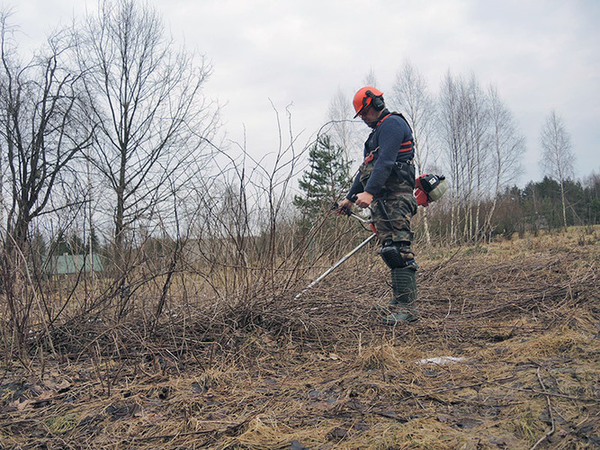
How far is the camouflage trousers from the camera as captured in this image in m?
3.60

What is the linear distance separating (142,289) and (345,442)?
2338 mm

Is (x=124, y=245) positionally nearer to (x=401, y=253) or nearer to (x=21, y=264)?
(x=21, y=264)

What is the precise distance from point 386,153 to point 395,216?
55 cm

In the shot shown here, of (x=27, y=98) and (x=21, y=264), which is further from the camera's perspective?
(x=27, y=98)

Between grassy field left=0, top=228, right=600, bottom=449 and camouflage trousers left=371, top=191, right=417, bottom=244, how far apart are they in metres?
0.62

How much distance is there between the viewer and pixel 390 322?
333 centimetres

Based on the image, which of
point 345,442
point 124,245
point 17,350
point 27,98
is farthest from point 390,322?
point 27,98

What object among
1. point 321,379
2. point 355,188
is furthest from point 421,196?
point 321,379

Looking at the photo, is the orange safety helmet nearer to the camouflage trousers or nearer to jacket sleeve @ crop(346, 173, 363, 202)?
Answer: jacket sleeve @ crop(346, 173, 363, 202)

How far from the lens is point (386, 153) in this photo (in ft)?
11.6

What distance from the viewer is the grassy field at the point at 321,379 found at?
5.33ft

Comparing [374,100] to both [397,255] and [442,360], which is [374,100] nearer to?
[397,255]

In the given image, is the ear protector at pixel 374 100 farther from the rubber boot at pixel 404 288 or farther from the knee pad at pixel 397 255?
the rubber boot at pixel 404 288

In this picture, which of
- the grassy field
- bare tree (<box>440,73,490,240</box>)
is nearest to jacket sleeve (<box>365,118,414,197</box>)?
the grassy field
